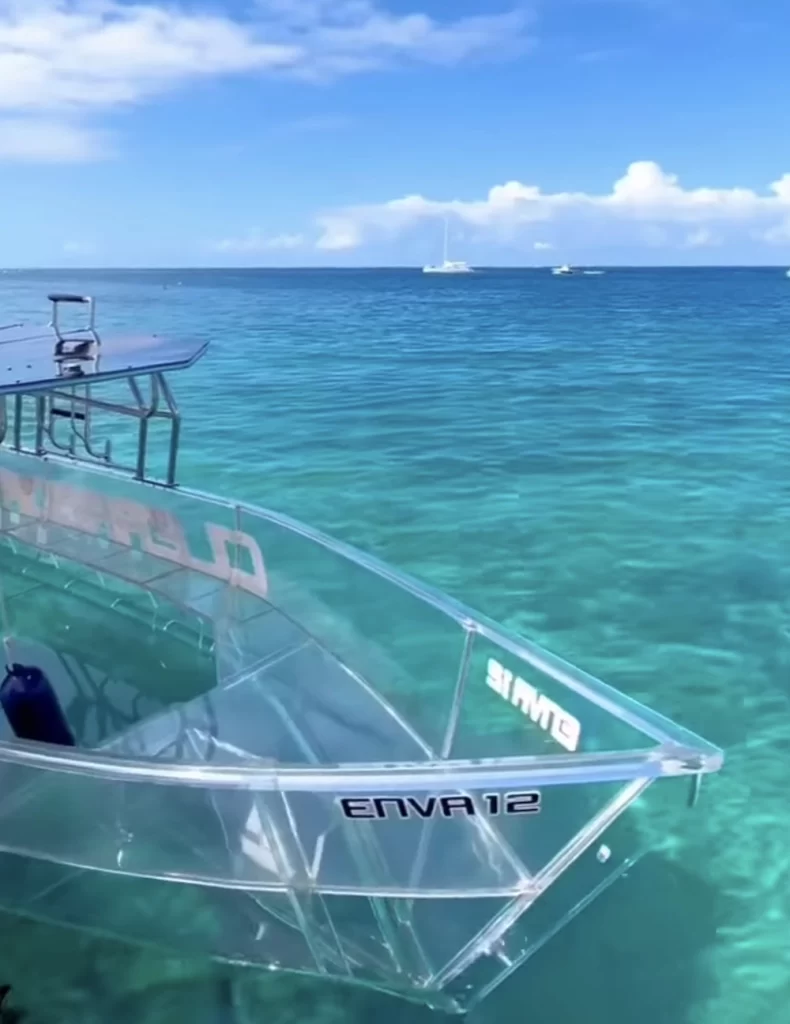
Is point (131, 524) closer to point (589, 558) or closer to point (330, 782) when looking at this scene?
point (330, 782)

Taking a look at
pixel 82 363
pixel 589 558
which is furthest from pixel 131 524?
pixel 589 558

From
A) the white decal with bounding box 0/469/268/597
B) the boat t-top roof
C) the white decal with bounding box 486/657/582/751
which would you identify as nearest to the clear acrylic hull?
the white decal with bounding box 486/657/582/751

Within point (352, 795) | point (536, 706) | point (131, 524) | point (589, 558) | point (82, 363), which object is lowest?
point (589, 558)

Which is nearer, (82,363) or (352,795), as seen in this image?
(352,795)

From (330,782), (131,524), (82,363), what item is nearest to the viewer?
(330,782)

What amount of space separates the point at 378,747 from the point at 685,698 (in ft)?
10.0

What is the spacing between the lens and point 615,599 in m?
9.26

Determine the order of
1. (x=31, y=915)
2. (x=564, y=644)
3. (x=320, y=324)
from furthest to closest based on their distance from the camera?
1. (x=320, y=324)
2. (x=564, y=644)
3. (x=31, y=915)

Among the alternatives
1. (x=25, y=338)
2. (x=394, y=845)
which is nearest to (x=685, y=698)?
(x=394, y=845)

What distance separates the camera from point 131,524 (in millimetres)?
7938

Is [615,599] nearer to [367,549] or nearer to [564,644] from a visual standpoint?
[564,644]

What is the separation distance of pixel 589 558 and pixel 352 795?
6979mm

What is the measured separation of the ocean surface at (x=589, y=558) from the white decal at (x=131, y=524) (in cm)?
295

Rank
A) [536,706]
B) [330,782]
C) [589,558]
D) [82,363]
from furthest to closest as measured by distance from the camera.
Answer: [589,558]
[82,363]
[536,706]
[330,782]
